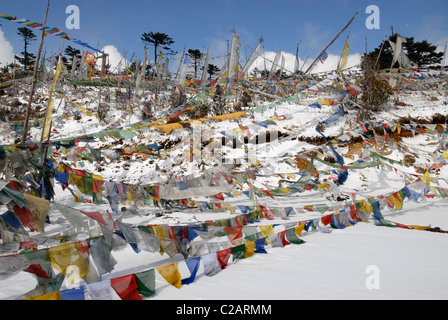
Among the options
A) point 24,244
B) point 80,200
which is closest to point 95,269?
point 24,244

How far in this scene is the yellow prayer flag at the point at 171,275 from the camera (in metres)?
2.22

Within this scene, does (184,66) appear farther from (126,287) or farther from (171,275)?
(126,287)

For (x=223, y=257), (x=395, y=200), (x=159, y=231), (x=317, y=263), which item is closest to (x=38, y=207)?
(x=159, y=231)

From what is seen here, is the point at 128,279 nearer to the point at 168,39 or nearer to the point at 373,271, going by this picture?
the point at 373,271

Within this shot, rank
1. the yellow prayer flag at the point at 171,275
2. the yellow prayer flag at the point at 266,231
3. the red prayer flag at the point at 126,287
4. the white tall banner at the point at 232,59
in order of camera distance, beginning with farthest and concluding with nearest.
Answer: the white tall banner at the point at 232,59 → the yellow prayer flag at the point at 266,231 → the yellow prayer flag at the point at 171,275 → the red prayer flag at the point at 126,287

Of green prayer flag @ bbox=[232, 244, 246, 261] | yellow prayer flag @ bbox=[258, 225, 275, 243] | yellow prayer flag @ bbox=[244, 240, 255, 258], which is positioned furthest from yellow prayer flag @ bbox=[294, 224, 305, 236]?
green prayer flag @ bbox=[232, 244, 246, 261]

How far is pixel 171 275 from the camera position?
89.0 inches

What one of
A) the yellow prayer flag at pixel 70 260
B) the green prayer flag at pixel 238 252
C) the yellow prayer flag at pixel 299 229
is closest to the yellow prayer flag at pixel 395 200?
the yellow prayer flag at pixel 299 229

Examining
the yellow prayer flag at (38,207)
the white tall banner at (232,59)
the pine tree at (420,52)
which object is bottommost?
the yellow prayer flag at (38,207)

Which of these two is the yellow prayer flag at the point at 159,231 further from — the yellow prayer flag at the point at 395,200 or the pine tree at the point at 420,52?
the pine tree at the point at 420,52

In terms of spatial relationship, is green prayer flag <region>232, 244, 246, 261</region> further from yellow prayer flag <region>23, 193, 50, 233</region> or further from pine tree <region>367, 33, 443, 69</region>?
pine tree <region>367, 33, 443, 69</region>

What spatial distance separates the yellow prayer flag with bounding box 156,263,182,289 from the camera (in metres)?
2.22
